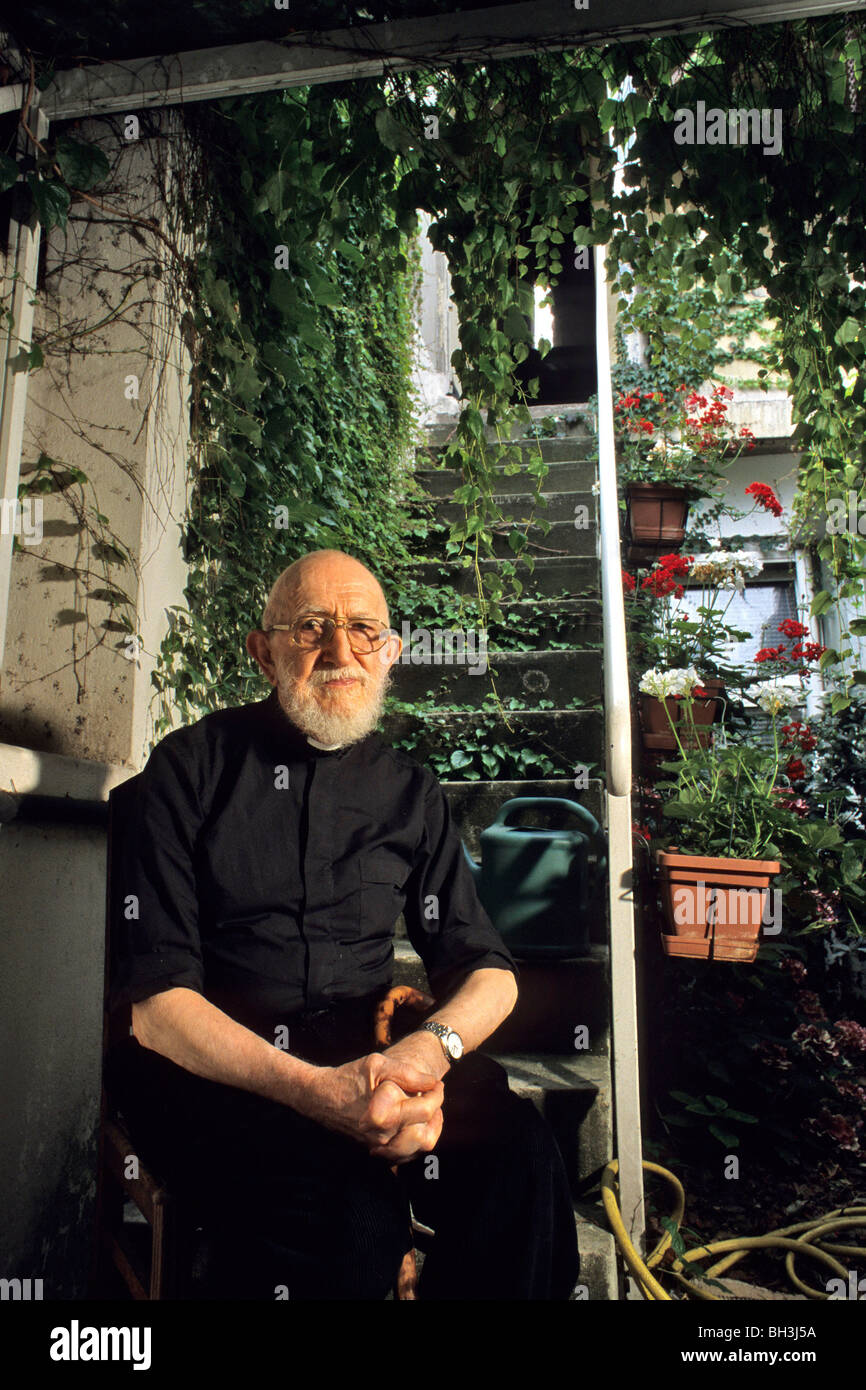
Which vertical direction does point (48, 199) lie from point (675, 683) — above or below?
above

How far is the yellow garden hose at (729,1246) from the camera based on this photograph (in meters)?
1.75

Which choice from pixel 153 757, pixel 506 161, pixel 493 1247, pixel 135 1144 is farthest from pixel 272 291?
pixel 493 1247

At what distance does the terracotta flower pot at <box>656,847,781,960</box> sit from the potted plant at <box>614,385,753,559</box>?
222 cm

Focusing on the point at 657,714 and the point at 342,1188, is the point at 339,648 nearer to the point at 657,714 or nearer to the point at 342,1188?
the point at 342,1188

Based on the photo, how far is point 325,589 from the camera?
163 centimetres

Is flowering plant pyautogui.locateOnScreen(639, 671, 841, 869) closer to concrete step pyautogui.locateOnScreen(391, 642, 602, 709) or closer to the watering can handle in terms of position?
the watering can handle

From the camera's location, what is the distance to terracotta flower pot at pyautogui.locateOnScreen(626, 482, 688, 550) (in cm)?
394

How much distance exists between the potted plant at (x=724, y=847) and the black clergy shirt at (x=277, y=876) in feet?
2.25

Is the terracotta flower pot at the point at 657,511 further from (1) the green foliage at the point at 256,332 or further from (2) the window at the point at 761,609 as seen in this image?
(1) the green foliage at the point at 256,332

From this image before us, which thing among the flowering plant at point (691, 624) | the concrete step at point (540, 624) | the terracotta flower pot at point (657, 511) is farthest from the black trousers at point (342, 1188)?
the terracotta flower pot at point (657, 511)

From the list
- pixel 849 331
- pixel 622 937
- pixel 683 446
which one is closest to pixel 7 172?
pixel 849 331

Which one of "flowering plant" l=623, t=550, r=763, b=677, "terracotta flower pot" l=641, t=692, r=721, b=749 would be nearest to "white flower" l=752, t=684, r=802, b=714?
"terracotta flower pot" l=641, t=692, r=721, b=749

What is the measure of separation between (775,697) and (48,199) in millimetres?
2199

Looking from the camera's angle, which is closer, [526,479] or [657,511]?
[657,511]
